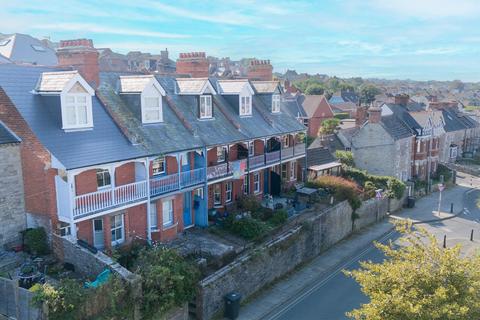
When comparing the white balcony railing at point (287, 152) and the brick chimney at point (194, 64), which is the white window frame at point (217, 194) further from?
the brick chimney at point (194, 64)

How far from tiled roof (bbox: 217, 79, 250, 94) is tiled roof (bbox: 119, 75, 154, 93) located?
8588 millimetres

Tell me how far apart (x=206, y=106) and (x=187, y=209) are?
6683 mm

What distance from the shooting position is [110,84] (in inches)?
941

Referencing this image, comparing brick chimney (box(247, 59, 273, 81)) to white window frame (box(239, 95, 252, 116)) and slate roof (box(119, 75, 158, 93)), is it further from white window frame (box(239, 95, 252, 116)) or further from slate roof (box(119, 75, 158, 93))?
slate roof (box(119, 75, 158, 93))

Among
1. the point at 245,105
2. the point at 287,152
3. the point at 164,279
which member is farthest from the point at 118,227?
the point at 287,152

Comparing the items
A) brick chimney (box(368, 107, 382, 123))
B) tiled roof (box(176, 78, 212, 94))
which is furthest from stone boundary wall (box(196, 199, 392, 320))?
brick chimney (box(368, 107, 382, 123))

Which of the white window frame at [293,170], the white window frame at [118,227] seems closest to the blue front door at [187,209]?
the white window frame at [118,227]

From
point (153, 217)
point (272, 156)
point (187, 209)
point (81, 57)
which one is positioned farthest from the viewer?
point (272, 156)

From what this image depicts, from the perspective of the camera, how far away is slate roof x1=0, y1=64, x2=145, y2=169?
1798cm

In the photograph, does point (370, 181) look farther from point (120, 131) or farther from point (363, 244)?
point (120, 131)

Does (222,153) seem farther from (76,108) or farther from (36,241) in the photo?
(36,241)

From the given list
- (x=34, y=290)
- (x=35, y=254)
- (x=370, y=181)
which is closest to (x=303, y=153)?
(x=370, y=181)

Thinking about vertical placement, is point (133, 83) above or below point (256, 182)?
above

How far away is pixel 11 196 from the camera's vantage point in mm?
18781
